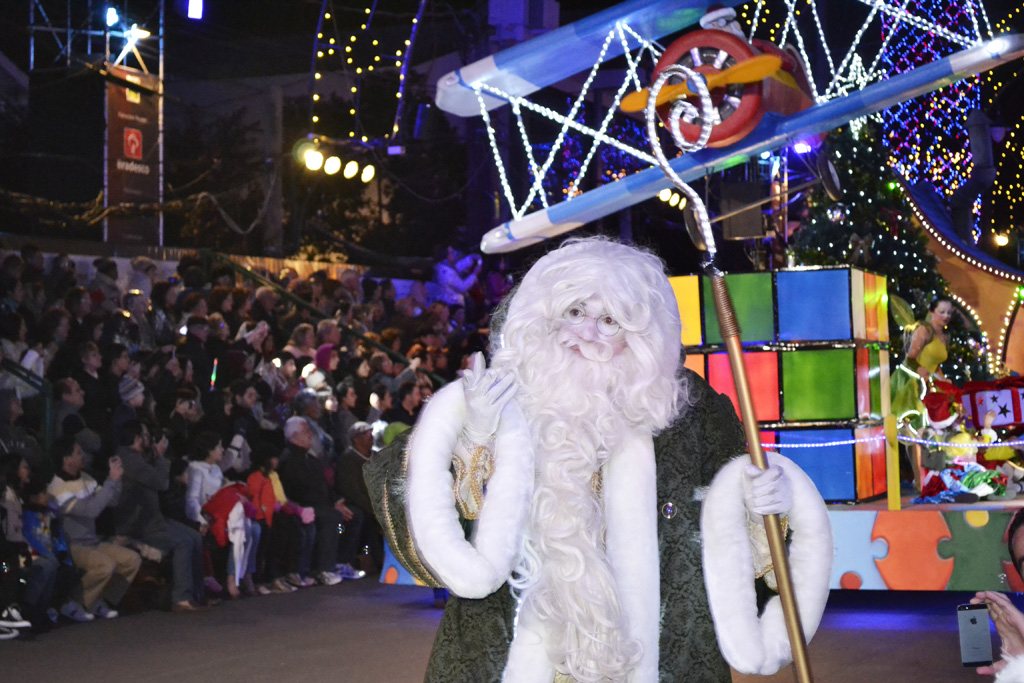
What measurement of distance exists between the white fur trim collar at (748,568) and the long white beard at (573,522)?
0.21 m

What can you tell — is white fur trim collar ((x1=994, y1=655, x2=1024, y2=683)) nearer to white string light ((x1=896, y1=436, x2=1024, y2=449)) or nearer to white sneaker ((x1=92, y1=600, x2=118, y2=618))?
white string light ((x1=896, y1=436, x2=1024, y2=449))

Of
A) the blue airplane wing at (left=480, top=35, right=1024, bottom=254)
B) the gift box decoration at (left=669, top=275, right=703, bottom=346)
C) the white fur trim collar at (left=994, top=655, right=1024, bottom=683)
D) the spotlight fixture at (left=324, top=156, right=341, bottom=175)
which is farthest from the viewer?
the spotlight fixture at (left=324, top=156, right=341, bottom=175)

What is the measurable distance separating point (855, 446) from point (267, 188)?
41.0 feet

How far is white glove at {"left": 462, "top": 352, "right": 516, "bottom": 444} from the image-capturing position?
253cm

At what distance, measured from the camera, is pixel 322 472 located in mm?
8844

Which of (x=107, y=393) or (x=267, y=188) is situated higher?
(x=267, y=188)

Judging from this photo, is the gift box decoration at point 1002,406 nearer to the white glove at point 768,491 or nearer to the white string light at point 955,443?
the white string light at point 955,443

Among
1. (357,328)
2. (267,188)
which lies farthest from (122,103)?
(357,328)

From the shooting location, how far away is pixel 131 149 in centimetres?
1450

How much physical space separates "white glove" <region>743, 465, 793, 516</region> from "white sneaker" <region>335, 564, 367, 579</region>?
22.7 feet

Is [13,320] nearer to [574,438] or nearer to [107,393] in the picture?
[107,393]

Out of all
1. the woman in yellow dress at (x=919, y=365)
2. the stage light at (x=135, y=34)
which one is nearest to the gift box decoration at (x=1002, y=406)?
the woman in yellow dress at (x=919, y=365)

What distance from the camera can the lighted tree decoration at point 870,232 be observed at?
10.7 meters

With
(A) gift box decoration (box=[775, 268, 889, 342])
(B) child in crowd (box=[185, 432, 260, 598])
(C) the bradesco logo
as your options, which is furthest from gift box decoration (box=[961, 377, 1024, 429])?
(C) the bradesco logo
